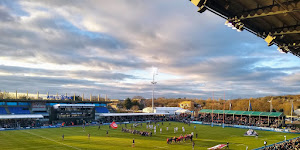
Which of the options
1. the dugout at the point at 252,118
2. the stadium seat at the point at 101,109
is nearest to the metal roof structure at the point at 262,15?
the dugout at the point at 252,118

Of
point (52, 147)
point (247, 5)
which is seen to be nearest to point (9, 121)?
point (52, 147)

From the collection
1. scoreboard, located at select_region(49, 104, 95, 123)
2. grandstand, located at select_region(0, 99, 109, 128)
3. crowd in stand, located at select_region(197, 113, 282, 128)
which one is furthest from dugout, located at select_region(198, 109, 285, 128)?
grandstand, located at select_region(0, 99, 109, 128)

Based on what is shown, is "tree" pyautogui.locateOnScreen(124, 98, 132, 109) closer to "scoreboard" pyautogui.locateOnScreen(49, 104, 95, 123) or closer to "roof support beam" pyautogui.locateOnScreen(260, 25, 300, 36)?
"scoreboard" pyautogui.locateOnScreen(49, 104, 95, 123)

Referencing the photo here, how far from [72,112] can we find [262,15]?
73.7 metres

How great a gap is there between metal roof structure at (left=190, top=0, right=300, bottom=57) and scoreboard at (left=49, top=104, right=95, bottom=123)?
7001 centimetres

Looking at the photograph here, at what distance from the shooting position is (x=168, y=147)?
37281 millimetres

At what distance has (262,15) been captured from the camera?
13758 millimetres

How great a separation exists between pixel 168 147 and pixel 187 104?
13036 centimetres

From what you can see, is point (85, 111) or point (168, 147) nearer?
point (168, 147)

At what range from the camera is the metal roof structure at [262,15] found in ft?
42.4

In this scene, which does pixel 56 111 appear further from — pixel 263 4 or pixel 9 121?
pixel 263 4

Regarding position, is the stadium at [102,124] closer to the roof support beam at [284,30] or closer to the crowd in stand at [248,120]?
the crowd in stand at [248,120]

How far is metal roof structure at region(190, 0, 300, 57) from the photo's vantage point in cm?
1294

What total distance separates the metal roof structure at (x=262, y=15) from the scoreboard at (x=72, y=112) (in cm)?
7001
